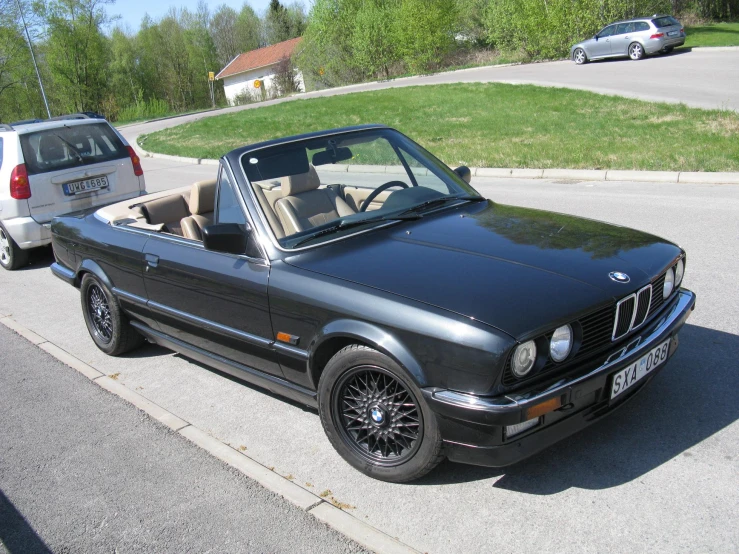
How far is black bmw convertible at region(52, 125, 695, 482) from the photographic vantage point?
124 inches

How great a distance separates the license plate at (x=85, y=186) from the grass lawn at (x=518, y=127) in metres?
6.51

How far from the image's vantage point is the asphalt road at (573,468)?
3023 millimetres

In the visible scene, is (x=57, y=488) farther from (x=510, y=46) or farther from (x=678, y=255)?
(x=510, y=46)

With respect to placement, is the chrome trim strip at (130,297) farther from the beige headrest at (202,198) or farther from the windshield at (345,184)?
the windshield at (345,184)

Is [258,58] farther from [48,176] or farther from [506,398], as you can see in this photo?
[506,398]

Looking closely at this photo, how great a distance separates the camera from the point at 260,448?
4.12m

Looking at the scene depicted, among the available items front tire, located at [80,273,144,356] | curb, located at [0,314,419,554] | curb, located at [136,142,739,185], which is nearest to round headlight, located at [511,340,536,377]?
curb, located at [0,314,419,554]

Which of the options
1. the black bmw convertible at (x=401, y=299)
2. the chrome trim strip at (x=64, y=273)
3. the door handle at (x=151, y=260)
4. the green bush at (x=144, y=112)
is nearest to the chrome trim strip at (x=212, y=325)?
the black bmw convertible at (x=401, y=299)

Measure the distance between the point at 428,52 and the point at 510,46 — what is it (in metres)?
5.84

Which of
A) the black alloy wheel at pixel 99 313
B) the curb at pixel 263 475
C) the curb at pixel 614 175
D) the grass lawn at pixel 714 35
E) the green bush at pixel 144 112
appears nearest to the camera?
the curb at pixel 263 475

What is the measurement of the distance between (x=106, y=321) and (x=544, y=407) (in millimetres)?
3961

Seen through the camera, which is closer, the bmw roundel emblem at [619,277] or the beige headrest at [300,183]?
the bmw roundel emblem at [619,277]

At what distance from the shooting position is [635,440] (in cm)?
367

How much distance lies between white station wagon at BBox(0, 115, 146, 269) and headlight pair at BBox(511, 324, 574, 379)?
24.5 ft
